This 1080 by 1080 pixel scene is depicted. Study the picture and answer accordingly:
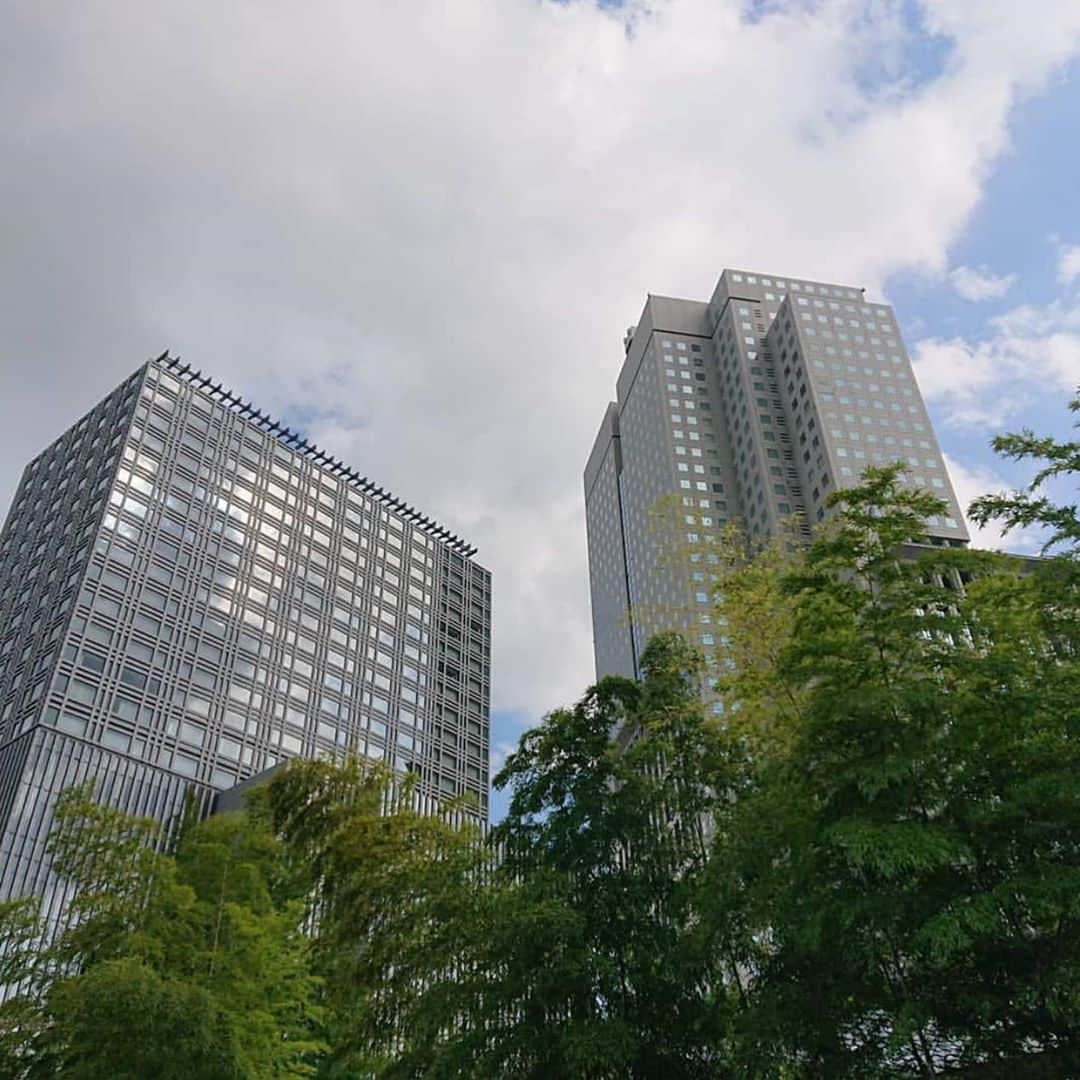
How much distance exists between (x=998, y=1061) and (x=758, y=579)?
5.85 meters

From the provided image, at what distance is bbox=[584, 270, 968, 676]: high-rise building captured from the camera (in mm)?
71375

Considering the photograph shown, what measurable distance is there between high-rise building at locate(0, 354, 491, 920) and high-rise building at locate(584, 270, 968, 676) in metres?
17.0

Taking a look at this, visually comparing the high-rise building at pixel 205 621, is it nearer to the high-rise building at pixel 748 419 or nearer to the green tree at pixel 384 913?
the high-rise building at pixel 748 419

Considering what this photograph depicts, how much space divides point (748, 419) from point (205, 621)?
4576cm

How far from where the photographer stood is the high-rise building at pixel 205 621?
42.7 m

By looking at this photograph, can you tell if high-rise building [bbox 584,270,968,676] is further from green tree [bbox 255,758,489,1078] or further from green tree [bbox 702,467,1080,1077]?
green tree [bbox 702,467,1080,1077]

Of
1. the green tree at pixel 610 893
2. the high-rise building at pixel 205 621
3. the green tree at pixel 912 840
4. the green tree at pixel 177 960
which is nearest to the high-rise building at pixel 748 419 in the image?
the high-rise building at pixel 205 621

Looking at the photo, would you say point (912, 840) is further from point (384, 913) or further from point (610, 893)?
point (384, 913)

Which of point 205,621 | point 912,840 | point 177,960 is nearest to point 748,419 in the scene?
point 205,621

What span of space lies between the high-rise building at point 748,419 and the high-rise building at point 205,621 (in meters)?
17.0

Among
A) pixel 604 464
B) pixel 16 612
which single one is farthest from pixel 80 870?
pixel 604 464

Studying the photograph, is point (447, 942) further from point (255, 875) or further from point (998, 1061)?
point (998, 1061)

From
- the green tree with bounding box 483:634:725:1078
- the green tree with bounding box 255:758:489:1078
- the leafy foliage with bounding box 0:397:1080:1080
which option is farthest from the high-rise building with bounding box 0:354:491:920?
the green tree with bounding box 483:634:725:1078

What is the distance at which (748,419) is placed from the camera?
77.5 metres
